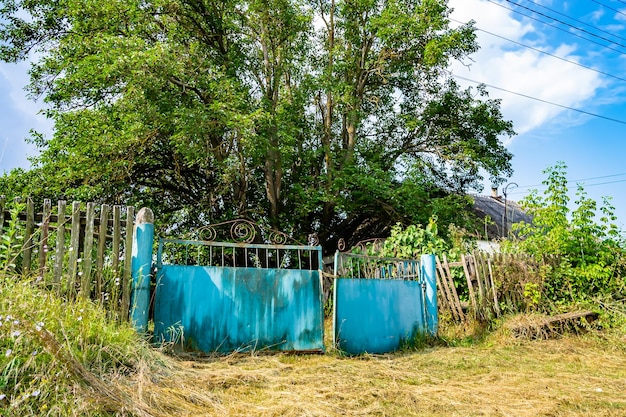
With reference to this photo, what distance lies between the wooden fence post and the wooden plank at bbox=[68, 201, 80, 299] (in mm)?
685

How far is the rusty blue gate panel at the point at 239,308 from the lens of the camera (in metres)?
5.59

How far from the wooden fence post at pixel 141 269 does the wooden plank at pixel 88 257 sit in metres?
0.52

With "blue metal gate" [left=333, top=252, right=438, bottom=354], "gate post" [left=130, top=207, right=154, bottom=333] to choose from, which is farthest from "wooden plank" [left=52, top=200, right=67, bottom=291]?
"blue metal gate" [left=333, top=252, right=438, bottom=354]

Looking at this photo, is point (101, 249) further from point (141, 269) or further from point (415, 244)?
point (415, 244)

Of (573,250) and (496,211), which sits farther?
(496,211)

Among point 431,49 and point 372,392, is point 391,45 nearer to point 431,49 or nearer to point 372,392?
point 431,49

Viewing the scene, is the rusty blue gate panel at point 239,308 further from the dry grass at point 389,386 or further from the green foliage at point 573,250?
the green foliage at point 573,250

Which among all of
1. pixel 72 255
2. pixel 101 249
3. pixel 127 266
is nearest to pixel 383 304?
pixel 127 266

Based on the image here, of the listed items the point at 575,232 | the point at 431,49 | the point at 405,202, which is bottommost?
the point at 575,232

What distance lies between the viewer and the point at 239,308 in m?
5.88

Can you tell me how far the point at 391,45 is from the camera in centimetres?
1379

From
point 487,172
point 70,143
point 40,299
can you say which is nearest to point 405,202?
point 487,172

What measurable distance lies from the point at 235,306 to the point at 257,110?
6.08 meters

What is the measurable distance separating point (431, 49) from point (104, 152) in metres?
8.84
